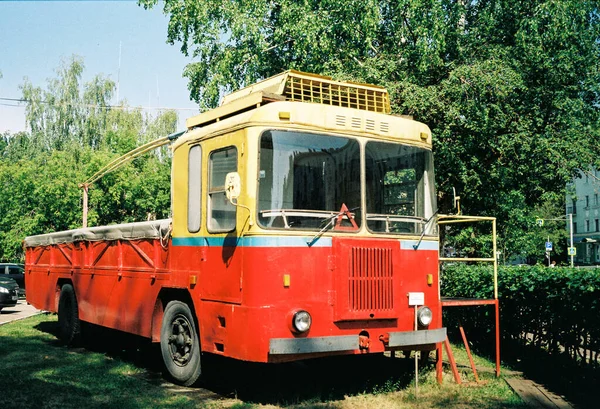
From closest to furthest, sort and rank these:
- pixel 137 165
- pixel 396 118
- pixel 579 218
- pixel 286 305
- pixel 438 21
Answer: pixel 286 305
pixel 396 118
pixel 438 21
pixel 137 165
pixel 579 218

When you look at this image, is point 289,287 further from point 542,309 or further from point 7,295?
point 7,295

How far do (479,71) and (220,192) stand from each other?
10.5 metres

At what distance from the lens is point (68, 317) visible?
41.1 feet

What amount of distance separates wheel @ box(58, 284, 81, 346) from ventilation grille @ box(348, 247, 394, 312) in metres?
6.43

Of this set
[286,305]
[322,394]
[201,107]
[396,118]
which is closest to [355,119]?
[396,118]

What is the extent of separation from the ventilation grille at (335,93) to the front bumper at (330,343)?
2.94m

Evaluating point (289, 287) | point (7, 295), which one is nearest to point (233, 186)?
point (289, 287)

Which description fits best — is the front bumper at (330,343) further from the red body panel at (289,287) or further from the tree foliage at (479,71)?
the tree foliage at (479,71)

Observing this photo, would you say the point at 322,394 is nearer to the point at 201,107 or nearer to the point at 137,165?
the point at 201,107

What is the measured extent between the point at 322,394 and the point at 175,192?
3.15 meters

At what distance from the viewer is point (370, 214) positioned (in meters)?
7.92

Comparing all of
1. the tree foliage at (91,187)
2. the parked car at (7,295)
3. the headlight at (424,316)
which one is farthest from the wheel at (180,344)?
the tree foliage at (91,187)

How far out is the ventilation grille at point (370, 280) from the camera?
24.8 ft

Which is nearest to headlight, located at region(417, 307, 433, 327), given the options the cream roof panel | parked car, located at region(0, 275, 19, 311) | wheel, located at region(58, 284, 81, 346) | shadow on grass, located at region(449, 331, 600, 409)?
shadow on grass, located at region(449, 331, 600, 409)
